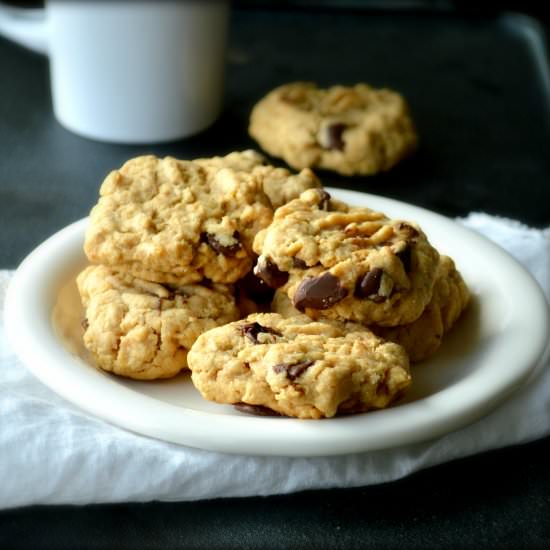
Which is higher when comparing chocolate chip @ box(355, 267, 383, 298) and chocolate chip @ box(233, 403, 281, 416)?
chocolate chip @ box(355, 267, 383, 298)

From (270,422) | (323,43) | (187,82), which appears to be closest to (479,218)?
(187,82)

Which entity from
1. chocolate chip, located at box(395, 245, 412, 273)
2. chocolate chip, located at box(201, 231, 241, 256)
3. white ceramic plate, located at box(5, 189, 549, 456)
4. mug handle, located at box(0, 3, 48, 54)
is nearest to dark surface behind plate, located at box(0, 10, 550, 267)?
mug handle, located at box(0, 3, 48, 54)

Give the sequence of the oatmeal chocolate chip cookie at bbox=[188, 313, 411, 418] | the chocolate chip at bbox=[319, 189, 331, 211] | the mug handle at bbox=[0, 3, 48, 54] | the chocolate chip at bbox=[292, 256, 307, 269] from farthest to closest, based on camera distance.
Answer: the mug handle at bbox=[0, 3, 48, 54]
the chocolate chip at bbox=[319, 189, 331, 211]
the chocolate chip at bbox=[292, 256, 307, 269]
the oatmeal chocolate chip cookie at bbox=[188, 313, 411, 418]

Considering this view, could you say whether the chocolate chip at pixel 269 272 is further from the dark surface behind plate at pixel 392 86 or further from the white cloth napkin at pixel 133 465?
the dark surface behind plate at pixel 392 86

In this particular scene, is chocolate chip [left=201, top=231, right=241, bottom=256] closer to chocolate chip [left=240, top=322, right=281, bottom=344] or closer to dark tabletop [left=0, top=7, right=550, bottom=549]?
chocolate chip [left=240, top=322, right=281, bottom=344]

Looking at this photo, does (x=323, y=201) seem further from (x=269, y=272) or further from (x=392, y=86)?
(x=392, y=86)

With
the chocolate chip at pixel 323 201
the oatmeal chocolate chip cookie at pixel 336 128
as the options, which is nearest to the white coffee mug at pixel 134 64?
the oatmeal chocolate chip cookie at pixel 336 128

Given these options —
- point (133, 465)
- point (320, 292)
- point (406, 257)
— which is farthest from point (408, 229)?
point (133, 465)
